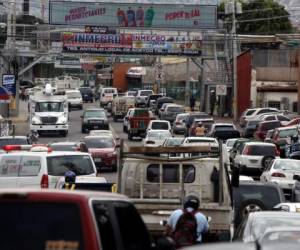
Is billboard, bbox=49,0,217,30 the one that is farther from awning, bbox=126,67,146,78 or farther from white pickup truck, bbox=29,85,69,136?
awning, bbox=126,67,146,78

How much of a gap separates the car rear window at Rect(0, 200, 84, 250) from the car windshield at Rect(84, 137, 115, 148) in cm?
3373

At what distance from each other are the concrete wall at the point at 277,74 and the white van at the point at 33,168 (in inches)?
2544

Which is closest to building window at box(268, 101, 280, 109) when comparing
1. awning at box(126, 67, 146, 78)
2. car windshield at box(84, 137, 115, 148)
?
car windshield at box(84, 137, 115, 148)

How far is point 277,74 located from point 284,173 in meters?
58.6

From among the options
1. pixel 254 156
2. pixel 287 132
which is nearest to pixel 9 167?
pixel 254 156

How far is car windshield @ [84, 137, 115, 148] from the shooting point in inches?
1652

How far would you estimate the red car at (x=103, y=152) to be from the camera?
40.5 m

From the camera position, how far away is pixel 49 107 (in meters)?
61.7

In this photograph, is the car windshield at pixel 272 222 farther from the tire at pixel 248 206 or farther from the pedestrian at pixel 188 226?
the tire at pixel 248 206

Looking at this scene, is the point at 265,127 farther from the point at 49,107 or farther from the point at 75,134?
the point at 75,134

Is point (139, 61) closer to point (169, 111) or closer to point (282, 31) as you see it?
point (282, 31)

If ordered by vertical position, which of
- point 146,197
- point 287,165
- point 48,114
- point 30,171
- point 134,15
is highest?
point 134,15

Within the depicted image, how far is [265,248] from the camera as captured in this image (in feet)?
21.5

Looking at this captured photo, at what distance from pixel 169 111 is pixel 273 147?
1339 inches
